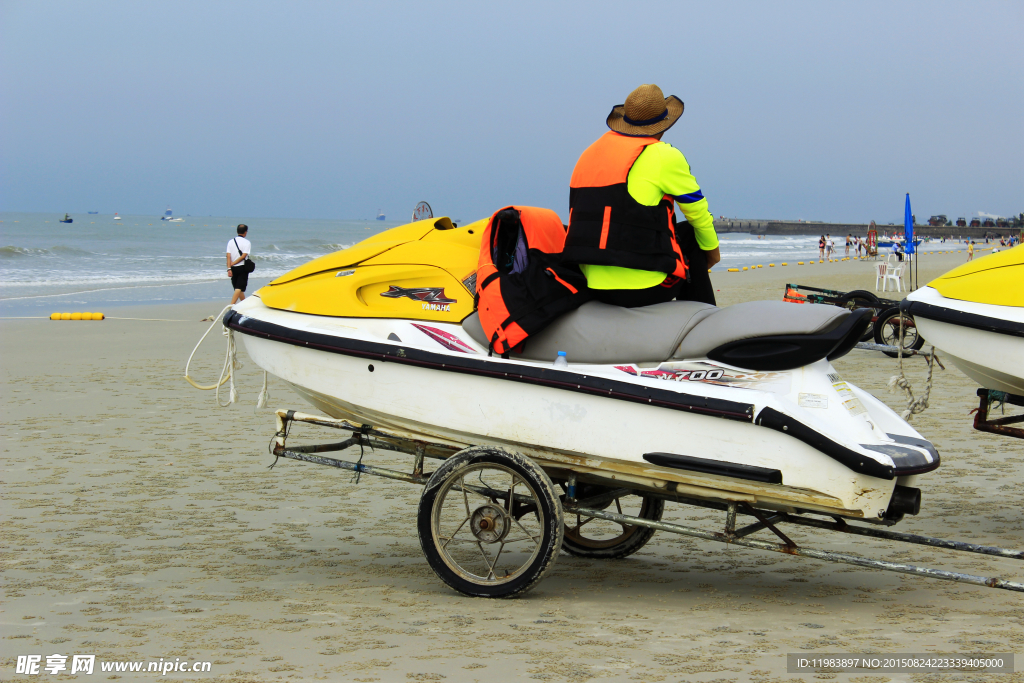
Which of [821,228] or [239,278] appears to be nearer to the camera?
[239,278]

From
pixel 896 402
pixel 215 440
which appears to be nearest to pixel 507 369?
pixel 215 440

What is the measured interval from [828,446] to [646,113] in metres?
1.58

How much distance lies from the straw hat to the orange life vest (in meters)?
0.05

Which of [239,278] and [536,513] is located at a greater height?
[239,278]

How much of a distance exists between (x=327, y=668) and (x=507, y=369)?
54.3 inches

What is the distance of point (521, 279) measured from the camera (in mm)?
4141

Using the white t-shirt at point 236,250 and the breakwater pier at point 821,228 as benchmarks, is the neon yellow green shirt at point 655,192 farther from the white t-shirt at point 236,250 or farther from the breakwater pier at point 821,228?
the breakwater pier at point 821,228

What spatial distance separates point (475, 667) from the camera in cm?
319

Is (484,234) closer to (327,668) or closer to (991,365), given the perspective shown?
(327,668)

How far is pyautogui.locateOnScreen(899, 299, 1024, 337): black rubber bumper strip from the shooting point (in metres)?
4.71

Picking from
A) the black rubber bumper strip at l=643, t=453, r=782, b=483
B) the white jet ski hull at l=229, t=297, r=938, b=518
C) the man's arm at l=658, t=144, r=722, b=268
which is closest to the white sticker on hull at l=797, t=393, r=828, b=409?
the white jet ski hull at l=229, t=297, r=938, b=518

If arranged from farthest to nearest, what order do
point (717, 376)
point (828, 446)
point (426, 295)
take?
1. point (426, 295)
2. point (717, 376)
3. point (828, 446)

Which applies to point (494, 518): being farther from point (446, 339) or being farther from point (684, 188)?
point (684, 188)

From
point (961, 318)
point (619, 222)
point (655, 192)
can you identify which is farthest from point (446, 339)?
point (961, 318)
